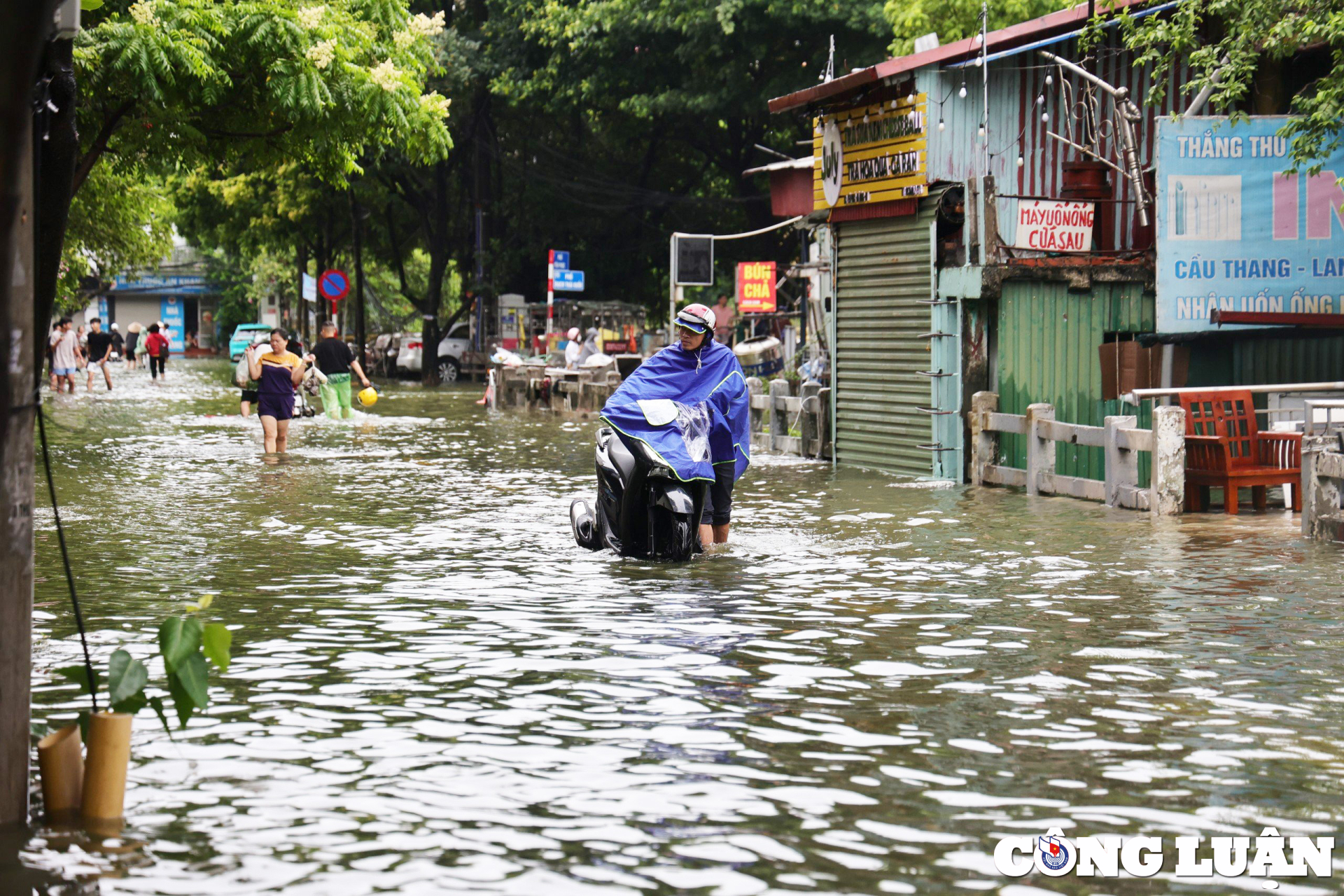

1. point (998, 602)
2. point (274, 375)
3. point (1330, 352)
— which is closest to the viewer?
point (998, 602)

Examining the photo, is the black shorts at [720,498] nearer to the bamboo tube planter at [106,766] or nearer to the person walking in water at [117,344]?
the bamboo tube planter at [106,766]

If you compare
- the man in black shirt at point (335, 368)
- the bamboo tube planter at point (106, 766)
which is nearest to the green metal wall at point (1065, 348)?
the man in black shirt at point (335, 368)

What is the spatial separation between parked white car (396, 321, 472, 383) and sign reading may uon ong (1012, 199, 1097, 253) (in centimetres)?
3368

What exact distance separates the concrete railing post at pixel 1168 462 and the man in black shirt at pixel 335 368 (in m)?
13.6

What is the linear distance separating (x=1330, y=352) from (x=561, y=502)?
7739 millimetres

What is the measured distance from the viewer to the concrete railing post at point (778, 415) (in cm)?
2261

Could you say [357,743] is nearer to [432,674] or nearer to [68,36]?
[432,674]

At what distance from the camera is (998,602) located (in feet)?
30.9

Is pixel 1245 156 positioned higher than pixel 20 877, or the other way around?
pixel 1245 156

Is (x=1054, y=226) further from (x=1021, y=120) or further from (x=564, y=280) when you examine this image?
(x=564, y=280)

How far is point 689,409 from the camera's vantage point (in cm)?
1127

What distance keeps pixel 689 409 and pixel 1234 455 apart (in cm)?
554

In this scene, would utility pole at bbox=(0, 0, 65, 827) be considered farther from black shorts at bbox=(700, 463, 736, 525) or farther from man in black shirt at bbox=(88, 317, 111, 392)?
man in black shirt at bbox=(88, 317, 111, 392)

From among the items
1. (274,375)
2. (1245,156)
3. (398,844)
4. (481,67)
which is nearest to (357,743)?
(398,844)
